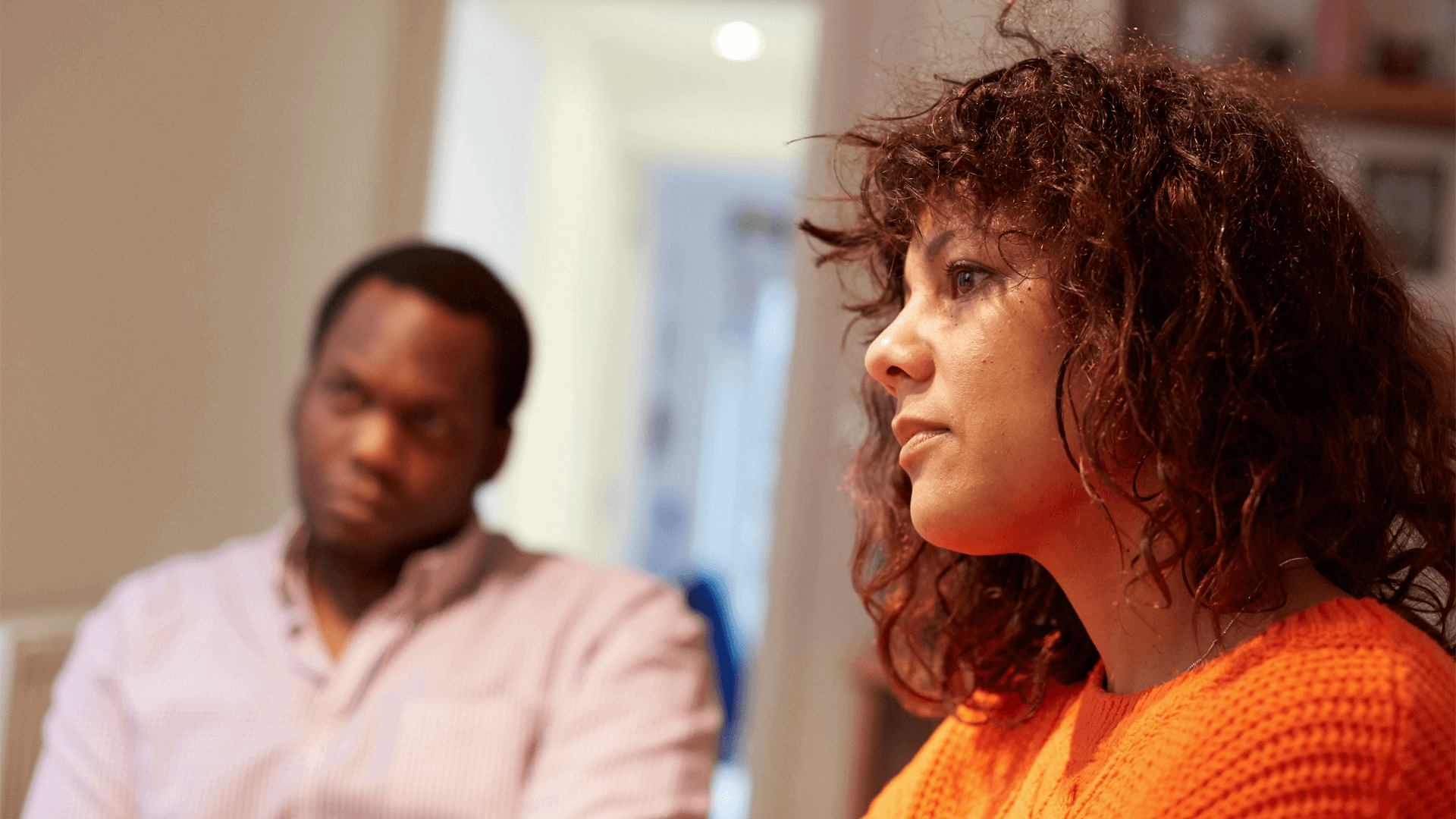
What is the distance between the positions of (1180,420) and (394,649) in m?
1.02

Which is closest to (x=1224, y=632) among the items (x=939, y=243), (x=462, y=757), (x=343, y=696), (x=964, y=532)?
(x=964, y=532)

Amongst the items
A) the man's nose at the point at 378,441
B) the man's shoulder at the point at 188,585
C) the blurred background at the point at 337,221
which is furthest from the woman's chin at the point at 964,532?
the man's shoulder at the point at 188,585

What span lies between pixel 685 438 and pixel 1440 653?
17.2 ft

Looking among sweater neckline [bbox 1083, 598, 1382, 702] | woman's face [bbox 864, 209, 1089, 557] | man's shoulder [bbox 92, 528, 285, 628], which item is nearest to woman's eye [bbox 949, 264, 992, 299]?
woman's face [bbox 864, 209, 1089, 557]

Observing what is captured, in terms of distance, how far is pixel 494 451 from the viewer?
4.87 ft

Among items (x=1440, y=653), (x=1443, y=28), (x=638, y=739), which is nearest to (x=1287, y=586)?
(x=1440, y=653)

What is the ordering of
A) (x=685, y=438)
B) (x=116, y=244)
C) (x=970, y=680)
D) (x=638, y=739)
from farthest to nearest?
(x=685, y=438) → (x=116, y=244) → (x=638, y=739) → (x=970, y=680)

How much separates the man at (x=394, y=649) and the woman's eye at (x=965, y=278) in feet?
2.55

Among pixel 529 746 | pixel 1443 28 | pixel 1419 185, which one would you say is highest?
pixel 1443 28

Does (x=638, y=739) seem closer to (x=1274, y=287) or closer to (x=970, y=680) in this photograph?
(x=970, y=680)

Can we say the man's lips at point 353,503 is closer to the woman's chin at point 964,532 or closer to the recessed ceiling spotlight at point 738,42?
the woman's chin at point 964,532

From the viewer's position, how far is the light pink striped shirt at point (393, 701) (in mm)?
1249

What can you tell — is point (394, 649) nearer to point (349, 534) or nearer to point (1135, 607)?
point (349, 534)

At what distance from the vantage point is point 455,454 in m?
1.38
